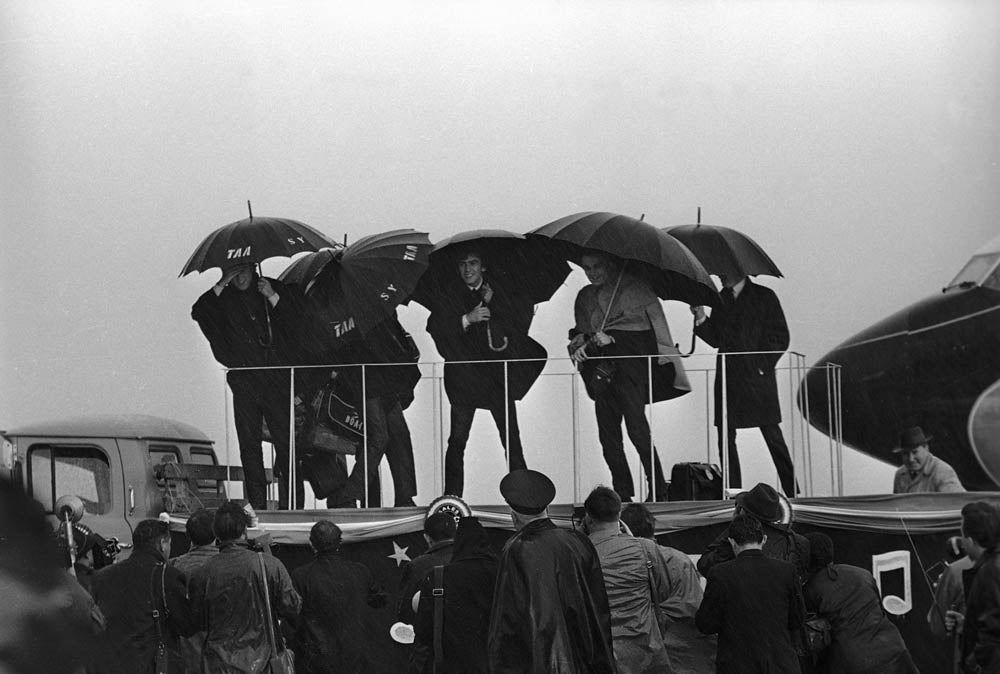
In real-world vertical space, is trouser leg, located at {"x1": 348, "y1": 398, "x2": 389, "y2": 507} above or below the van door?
above

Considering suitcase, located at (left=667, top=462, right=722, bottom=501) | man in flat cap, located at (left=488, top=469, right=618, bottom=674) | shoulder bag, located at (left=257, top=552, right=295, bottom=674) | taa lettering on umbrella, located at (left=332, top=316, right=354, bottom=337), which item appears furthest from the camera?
taa lettering on umbrella, located at (left=332, top=316, right=354, bottom=337)

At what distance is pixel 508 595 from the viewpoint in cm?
436

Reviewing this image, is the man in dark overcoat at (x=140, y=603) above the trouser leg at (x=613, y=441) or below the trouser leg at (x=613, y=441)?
below

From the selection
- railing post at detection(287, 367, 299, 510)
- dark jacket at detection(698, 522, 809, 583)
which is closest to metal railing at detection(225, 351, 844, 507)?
railing post at detection(287, 367, 299, 510)

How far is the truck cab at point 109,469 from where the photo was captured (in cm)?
963

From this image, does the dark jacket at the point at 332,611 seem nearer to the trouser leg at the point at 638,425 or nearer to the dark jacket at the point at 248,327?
the trouser leg at the point at 638,425

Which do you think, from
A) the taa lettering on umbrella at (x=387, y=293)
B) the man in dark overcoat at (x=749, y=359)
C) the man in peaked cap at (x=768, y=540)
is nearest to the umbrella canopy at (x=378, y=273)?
the taa lettering on umbrella at (x=387, y=293)

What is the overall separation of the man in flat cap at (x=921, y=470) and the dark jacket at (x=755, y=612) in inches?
88.1

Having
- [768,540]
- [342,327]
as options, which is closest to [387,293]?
[342,327]

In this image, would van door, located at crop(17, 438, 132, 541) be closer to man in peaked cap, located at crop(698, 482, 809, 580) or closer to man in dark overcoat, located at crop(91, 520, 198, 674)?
man in dark overcoat, located at crop(91, 520, 198, 674)

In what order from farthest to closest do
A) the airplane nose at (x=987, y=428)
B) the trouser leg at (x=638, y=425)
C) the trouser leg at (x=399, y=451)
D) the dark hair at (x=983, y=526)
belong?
the airplane nose at (x=987, y=428)
the trouser leg at (x=399, y=451)
the trouser leg at (x=638, y=425)
the dark hair at (x=983, y=526)

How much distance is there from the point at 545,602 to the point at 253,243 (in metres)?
3.59

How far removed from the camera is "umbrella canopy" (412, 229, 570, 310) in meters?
7.27

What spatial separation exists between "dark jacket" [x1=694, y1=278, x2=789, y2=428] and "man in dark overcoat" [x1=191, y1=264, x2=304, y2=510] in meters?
2.31
